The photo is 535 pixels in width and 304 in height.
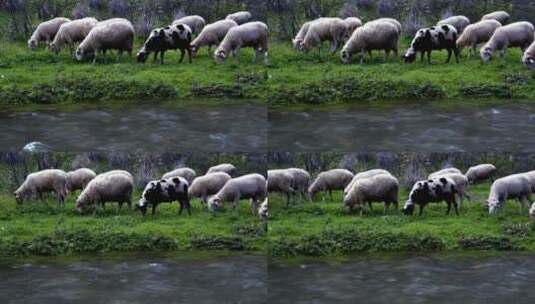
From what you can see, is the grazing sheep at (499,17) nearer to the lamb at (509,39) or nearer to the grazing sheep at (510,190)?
the lamb at (509,39)

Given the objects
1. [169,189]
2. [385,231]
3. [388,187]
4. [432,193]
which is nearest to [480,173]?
[432,193]

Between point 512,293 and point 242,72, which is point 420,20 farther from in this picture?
point 512,293

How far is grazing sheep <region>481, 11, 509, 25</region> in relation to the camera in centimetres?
2680

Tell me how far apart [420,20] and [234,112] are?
17.5 ft

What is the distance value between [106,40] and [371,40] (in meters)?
5.04

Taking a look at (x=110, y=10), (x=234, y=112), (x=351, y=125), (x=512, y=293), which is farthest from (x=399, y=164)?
(x=110, y=10)

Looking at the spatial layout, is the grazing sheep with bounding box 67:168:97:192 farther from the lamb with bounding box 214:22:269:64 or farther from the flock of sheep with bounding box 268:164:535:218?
the flock of sheep with bounding box 268:164:535:218

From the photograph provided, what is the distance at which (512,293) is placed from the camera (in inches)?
782

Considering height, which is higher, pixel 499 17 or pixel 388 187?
pixel 499 17

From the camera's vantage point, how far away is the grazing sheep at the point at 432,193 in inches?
901

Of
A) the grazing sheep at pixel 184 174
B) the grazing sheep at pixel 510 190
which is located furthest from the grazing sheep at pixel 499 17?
the grazing sheep at pixel 184 174

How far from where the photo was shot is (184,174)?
79.6ft

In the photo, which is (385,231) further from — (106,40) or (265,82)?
(106,40)

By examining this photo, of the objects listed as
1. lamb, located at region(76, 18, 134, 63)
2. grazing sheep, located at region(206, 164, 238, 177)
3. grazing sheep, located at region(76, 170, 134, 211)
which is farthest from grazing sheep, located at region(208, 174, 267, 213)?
lamb, located at region(76, 18, 134, 63)
